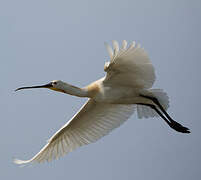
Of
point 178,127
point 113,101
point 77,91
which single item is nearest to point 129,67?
→ point 113,101

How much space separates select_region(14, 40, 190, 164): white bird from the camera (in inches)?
404

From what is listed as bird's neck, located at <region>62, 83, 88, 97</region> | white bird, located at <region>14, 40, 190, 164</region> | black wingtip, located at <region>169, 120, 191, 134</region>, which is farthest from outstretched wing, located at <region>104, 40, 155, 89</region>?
black wingtip, located at <region>169, 120, 191, 134</region>

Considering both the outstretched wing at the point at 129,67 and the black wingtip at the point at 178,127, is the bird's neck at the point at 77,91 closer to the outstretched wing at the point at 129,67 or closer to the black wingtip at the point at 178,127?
the outstretched wing at the point at 129,67

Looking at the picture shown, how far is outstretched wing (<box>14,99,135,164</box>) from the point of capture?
39.7ft

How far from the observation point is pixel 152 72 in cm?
1034

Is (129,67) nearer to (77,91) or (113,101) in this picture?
(113,101)

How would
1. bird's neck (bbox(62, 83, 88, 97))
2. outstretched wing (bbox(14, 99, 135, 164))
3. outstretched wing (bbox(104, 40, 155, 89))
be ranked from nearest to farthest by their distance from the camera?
outstretched wing (bbox(104, 40, 155, 89))
bird's neck (bbox(62, 83, 88, 97))
outstretched wing (bbox(14, 99, 135, 164))

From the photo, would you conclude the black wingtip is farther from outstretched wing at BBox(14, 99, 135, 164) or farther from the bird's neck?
the bird's neck

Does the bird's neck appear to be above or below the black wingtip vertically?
above

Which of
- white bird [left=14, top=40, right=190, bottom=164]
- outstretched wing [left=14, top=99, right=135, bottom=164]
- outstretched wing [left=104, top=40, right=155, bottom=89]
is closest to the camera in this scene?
outstretched wing [left=104, top=40, right=155, bottom=89]

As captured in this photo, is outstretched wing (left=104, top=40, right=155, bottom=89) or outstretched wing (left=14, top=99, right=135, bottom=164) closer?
outstretched wing (left=104, top=40, right=155, bottom=89)

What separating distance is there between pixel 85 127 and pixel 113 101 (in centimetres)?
166

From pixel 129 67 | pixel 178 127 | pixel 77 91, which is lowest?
pixel 178 127

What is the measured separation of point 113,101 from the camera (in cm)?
1090
